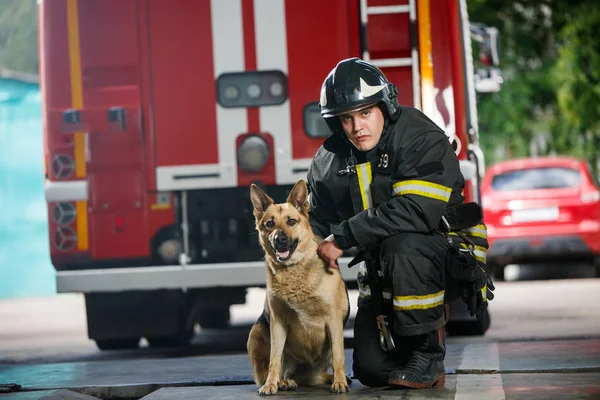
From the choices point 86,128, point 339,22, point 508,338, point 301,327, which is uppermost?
point 339,22

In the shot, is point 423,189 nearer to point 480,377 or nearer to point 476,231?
point 476,231

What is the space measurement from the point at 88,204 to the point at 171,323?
3.59 ft

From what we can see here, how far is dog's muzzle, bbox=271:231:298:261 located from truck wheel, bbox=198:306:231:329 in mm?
6046

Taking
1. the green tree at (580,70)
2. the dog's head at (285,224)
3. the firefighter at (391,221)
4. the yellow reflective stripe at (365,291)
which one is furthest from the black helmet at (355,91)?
the green tree at (580,70)

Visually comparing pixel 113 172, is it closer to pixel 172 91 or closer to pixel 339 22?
pixel 172 91

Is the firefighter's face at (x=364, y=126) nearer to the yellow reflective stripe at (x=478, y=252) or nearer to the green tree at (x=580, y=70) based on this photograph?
the yellow reflective stripe at (x=478, y=252)

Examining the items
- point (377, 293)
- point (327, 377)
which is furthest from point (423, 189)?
point (327, 377)

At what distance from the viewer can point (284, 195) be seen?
338 inches

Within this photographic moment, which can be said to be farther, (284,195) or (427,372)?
(284,195)

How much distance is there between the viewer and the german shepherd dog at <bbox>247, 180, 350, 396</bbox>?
575cm

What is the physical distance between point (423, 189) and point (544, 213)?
1004cm

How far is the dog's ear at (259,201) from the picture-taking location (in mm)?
5961

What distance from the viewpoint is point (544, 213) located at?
608 inches

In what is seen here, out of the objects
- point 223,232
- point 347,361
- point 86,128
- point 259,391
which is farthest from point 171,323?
point 259,391
